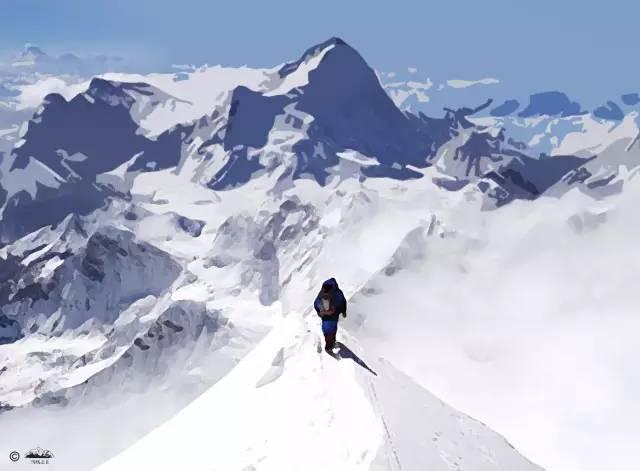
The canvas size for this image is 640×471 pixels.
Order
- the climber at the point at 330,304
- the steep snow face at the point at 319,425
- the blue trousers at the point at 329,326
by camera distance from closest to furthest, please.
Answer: the steep snow face at the point at 319,425 → the climber at the point at 330,304 → the blue trousers at the point at 329,326

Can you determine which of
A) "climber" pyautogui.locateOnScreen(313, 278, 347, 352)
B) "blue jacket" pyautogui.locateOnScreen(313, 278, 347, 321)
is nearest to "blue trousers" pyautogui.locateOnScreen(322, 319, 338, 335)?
"climber" pyautogui.locateOnScreen(313, 278, 347, 352)

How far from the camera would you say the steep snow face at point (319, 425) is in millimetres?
26641

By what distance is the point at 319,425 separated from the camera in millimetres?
28312

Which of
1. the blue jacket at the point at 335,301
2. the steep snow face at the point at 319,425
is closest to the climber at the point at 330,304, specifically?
the blue jacket at the point at 335,301

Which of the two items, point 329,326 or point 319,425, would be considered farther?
point 329,326

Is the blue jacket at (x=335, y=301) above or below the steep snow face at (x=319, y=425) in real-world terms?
above

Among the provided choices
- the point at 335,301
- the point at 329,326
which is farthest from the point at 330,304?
the point at 329,326

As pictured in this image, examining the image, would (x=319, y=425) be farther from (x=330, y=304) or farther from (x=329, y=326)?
(x=330, y=304)

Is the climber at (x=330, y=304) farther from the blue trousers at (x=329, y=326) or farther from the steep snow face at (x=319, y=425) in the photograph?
the steep snow face at (x=319, y=425)

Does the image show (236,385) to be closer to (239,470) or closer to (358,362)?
(358,362)

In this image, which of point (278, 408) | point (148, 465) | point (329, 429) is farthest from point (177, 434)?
point (329, 429)

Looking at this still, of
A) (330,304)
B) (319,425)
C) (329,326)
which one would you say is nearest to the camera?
(319,425)

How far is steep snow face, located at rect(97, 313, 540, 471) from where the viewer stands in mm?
26641

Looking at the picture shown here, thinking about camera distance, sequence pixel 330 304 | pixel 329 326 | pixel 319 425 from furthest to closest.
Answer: pixel 329 326
pixel 330 304
pixel 319 425
